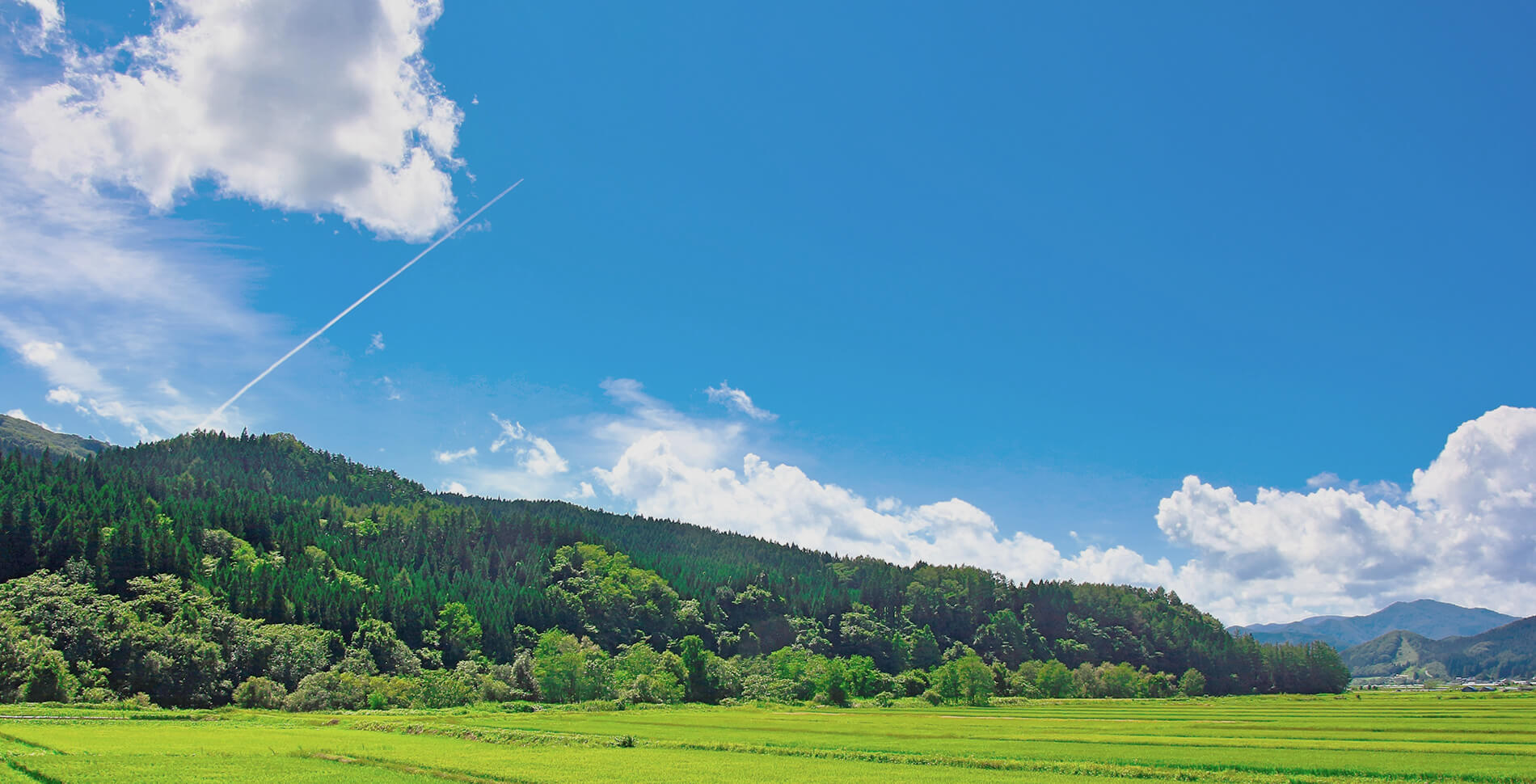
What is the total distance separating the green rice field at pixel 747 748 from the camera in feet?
145

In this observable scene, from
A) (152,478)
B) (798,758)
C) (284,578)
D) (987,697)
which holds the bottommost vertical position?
(987,697)

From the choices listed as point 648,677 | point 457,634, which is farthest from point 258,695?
point 648,677

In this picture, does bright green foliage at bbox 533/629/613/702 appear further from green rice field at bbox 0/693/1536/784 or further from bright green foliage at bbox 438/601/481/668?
green rice field at bbox 0/693/1536/784

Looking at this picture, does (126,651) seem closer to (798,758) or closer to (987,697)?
(798,758)

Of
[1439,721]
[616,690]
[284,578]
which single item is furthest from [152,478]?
[1439,721]

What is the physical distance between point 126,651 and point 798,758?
92.1m

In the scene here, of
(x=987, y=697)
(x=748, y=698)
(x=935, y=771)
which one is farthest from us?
(x=987, y=697)

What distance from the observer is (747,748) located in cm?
6234

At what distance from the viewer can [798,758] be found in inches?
2231

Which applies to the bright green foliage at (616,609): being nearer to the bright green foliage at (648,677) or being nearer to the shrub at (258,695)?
the bright green foliage at (648,677)

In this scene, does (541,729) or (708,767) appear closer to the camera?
(708,767)

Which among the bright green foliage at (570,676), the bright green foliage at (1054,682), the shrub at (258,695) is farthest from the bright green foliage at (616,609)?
the bright green foliage at (1054,682)

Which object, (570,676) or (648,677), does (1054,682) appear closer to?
(648,677)

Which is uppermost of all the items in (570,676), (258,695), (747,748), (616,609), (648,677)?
(616,609)
